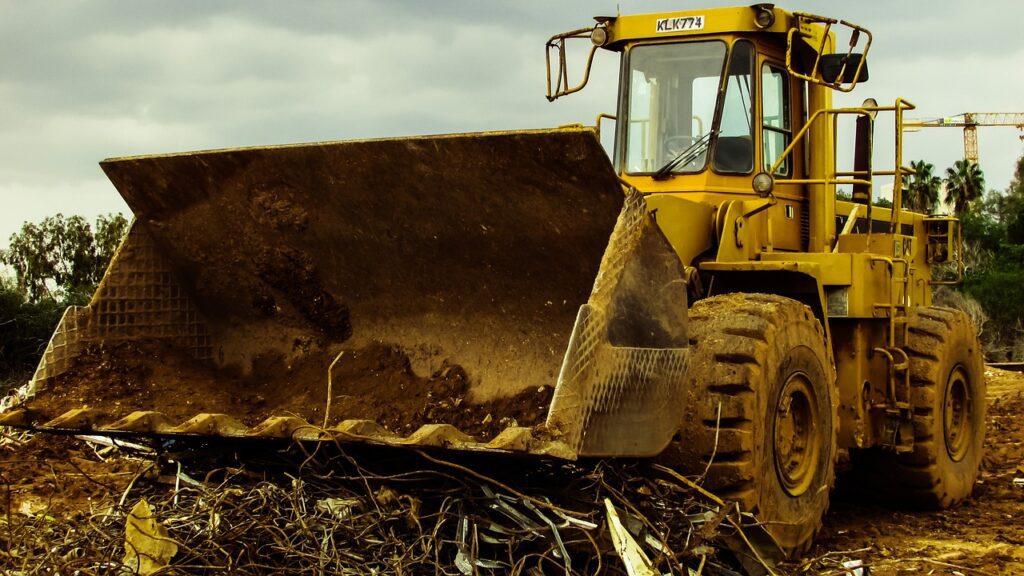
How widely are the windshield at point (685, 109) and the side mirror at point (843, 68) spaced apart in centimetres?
45

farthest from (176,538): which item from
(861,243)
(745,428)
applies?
(861,243)

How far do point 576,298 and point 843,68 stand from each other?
7.57 feet

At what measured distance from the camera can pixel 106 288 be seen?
6.62m

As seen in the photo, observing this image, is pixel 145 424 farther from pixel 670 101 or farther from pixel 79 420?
pixel 670 101

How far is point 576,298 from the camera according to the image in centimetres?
613

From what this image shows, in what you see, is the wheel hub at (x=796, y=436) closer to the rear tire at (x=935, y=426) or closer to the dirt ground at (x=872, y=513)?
the dirt ground at (x=872, y=513)

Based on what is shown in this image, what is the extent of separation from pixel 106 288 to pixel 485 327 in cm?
200

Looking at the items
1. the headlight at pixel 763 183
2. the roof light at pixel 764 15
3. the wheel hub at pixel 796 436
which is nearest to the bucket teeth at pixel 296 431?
the wheel hub at pixel 796 436

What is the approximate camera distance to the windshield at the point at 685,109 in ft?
24.3

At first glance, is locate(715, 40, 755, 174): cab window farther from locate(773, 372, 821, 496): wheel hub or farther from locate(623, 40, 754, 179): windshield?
locate(773, 372, 821, 496): wheel hub

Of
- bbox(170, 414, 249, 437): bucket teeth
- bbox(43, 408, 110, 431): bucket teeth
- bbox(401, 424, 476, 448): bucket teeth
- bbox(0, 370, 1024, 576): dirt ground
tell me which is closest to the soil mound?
bbox(43, 408, 110, 431): bucket teeth

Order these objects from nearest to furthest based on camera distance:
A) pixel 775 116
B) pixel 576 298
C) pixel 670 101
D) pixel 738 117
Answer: pixel 576 298 < pixel 738 117 < pixel 670 101 < pixel 775 116

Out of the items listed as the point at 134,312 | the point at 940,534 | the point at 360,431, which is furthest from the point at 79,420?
the point at 940,534

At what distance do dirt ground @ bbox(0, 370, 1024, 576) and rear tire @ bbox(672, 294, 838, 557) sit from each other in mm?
322
